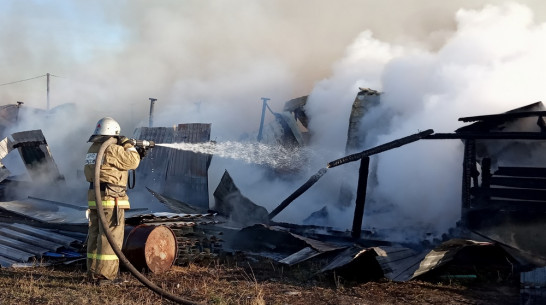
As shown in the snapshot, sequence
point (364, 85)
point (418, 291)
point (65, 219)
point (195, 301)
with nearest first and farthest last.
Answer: point (195, 301) → point (418, 291) → point (65, 219) → point (364, 85)

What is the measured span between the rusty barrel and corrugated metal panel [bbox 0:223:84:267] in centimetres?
148

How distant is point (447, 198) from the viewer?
10797 millimetres

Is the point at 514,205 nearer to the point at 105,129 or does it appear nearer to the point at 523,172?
the point at 523,172

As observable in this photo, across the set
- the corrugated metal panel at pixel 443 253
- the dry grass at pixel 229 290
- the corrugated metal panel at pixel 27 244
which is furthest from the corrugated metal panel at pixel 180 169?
the corrugated metal panel at pixel 443 253

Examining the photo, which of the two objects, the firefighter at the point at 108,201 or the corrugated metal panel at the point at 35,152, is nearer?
the firefighter at the point at 108,201

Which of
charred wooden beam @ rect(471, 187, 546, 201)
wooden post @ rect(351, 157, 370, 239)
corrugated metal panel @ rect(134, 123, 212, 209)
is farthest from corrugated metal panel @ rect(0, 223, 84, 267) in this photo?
charred wooden beam @ rect(471, 187, 546, 201)

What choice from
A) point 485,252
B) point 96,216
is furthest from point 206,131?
point 485,252

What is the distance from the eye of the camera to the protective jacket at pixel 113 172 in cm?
670

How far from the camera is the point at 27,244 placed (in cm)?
813

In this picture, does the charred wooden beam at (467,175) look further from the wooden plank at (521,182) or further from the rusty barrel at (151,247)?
the rusty barrel at (151,247)

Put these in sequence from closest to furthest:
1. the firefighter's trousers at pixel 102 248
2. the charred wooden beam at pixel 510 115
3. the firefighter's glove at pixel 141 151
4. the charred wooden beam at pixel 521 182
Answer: the firefighter's trousers at pixel 102 248 < the firefighter's glove at pixel 141 151 < the charred wooden beam at pixel 510 115 < the charred wooden beam at pixel 521 182

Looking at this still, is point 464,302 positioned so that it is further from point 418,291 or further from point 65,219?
point 65,219

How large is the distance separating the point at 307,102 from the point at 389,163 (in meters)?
6.21

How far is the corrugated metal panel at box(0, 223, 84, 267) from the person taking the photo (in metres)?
7.49
